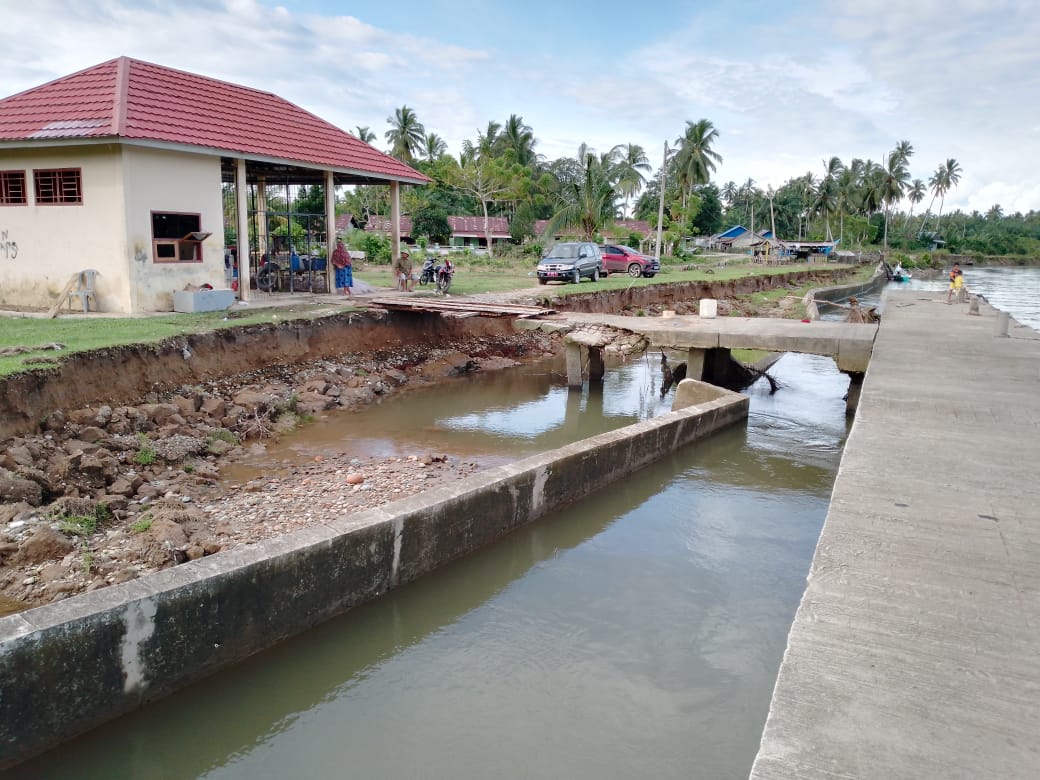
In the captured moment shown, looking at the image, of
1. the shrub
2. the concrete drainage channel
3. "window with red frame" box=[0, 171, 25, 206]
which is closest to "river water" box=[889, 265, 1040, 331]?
the concrete drainage channel

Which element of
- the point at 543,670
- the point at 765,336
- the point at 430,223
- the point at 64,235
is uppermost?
the point at 430,223

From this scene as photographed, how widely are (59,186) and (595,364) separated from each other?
1104 cm

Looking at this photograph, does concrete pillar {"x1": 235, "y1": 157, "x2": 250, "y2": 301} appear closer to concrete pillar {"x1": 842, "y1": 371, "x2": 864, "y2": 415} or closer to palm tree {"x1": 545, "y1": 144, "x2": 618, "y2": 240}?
concrete pillar {"x1": 842, "y1": 371, "x2": 864, "y2": 415}

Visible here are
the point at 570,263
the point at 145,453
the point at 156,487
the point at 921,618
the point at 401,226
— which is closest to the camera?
the point at 921,618

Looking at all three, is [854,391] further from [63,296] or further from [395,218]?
[63,296]

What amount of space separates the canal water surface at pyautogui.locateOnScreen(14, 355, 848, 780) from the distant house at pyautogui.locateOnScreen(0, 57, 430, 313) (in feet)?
34.9

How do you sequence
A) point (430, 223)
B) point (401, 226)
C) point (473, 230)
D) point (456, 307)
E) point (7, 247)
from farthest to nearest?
1. point (473, 230)
2. point (430, 223)
3. point (401, 226)
4. point (456, 307)
5. point (7, 247)

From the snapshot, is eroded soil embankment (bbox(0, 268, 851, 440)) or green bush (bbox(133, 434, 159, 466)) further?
eroded soil embankment (bbox(0, 268, 851, 440))

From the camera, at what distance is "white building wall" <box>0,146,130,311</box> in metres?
14.8

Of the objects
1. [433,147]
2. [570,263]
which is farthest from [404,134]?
[570,263]

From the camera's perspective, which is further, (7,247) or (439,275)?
(439,275)

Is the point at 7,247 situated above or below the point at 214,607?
above

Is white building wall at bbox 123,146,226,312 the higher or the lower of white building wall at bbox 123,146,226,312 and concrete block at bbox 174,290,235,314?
the higher

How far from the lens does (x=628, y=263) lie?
34031 mm
